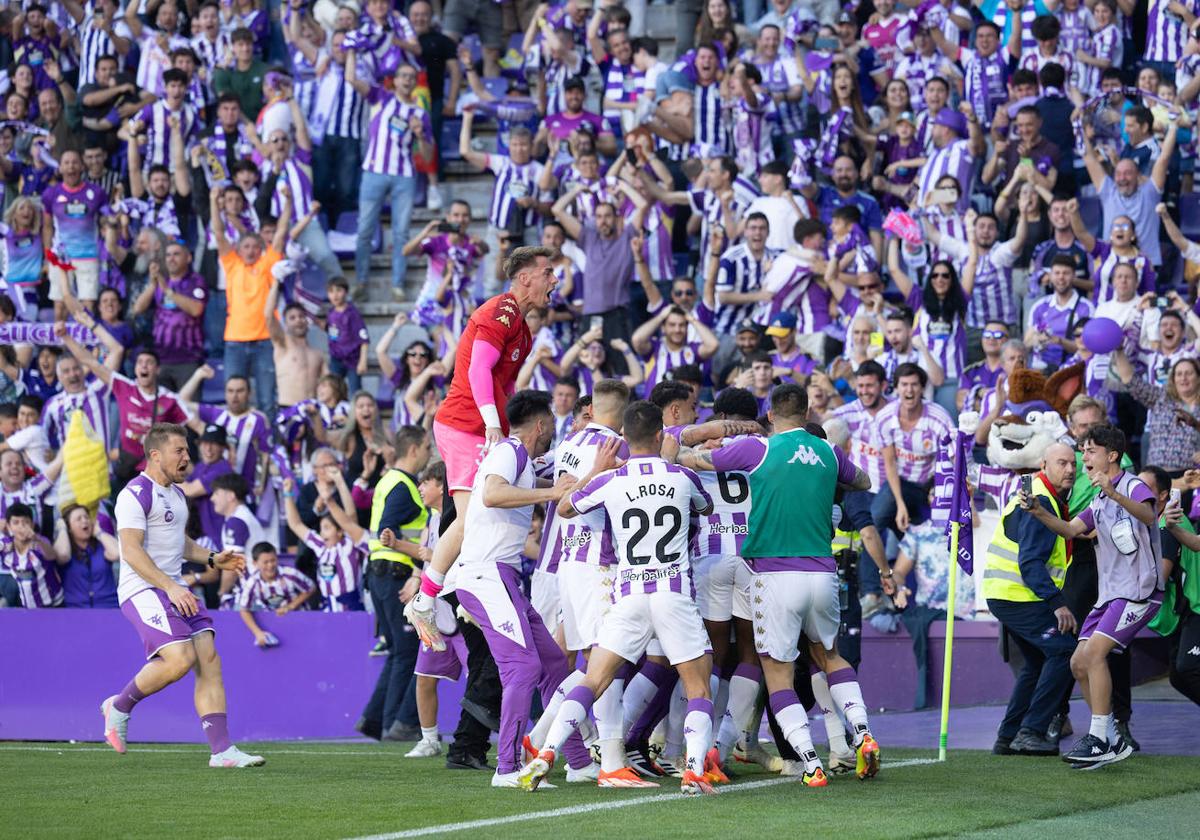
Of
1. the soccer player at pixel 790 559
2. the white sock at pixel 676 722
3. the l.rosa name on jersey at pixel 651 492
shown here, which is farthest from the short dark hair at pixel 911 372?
the l.rosa name on jersey at pixel 651 492

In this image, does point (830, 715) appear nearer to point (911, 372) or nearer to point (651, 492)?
point (651, 492)

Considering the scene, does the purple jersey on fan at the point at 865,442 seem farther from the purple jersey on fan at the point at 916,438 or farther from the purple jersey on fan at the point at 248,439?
the purple jersey on fan at the point at 248,439

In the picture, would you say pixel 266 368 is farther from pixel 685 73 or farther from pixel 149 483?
pixel 149 483

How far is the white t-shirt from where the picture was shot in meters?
10.3

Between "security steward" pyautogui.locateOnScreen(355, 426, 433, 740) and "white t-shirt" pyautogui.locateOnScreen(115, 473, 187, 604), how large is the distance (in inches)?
83.2

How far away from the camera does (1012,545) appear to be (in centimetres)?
1092

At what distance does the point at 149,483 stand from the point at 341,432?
6.29 metres

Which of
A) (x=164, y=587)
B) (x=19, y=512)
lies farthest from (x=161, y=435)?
(x=19, y=512)

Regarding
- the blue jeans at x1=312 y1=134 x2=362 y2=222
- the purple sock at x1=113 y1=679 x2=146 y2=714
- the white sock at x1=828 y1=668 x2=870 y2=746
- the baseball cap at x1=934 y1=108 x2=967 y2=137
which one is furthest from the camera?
the blue jeans at x1=312 y1=134 x2=362 y2=222

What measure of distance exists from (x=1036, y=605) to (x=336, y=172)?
40.6ft

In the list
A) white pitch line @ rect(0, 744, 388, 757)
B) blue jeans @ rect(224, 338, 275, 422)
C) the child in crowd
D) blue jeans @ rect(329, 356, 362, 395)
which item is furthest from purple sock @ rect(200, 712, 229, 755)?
blue jeans @ rect(329, 356, 362, 395)

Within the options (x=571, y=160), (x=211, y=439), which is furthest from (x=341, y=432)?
(x=571, y=160)

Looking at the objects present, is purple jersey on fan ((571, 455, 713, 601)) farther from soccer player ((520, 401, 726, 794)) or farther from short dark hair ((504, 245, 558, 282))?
short dark hair ((504, 245, 558, 282))

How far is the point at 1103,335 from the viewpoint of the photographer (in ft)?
47.3
